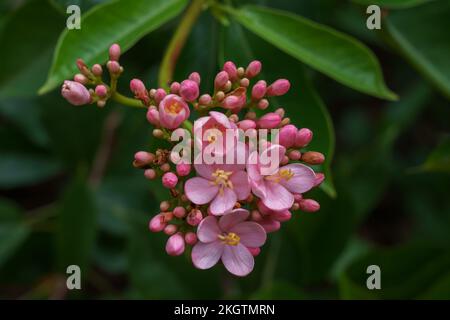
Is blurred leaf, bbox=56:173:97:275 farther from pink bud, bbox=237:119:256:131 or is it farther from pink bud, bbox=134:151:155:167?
pink bud, bbox=237:119:256:131

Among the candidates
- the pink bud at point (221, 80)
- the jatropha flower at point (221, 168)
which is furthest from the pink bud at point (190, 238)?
the pink bud at point (221, 80)

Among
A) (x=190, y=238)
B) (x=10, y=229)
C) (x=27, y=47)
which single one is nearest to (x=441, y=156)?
(x=190, y=238)

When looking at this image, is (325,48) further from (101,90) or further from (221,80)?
(101,90)

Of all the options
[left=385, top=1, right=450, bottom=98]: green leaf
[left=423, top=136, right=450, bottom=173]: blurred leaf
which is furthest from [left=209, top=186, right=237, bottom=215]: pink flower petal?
[left=385, top=1, right=450, bottom=98]: green leaf

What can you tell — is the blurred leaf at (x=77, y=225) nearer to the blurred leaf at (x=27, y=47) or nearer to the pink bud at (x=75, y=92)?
the blurred leaf at (x=27, y=47)

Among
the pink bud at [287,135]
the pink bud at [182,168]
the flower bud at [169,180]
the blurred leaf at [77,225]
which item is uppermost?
the blurred leaf at [77,225]
